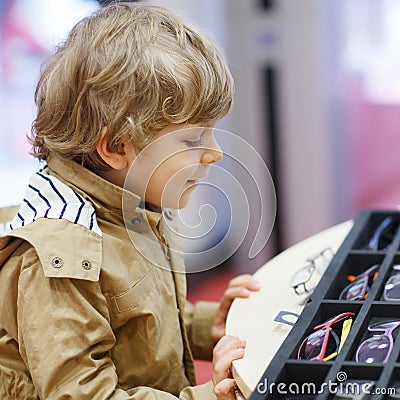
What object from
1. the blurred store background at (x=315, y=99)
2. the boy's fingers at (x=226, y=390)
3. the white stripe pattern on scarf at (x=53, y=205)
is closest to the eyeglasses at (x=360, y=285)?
the boy's fingers at (x=226, y=390)

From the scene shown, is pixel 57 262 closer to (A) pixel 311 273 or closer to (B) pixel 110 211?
(B) pixel 110 211

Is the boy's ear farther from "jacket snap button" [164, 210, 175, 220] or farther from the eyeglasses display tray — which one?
the eyeglasses display tray

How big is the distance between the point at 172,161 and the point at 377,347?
0.37m

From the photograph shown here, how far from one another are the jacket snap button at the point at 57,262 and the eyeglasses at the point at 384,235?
1.76ft

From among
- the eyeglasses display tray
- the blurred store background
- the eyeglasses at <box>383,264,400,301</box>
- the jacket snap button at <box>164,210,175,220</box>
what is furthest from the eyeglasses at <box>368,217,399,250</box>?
the blurred store background

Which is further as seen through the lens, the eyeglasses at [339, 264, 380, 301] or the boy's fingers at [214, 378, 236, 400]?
the eyeglasses at [339, 264, 380, 301]

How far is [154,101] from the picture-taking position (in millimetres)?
1080

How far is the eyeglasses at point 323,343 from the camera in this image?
3.14ft

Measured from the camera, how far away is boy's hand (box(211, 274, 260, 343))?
1.24 meters

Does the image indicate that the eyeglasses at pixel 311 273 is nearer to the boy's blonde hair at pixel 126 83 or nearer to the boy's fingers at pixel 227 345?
the boy's fingers at pixel 227 345

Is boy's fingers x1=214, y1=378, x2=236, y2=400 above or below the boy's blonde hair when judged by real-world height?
below

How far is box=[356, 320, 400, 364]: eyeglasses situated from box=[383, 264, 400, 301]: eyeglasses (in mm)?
95

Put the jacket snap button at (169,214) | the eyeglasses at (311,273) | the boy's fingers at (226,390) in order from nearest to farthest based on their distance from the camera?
the boy's fingers at (226,390) → the eyeglasses at (311,273) → the jacket snap button at (169,214)

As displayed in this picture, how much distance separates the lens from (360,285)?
114 centimetres
